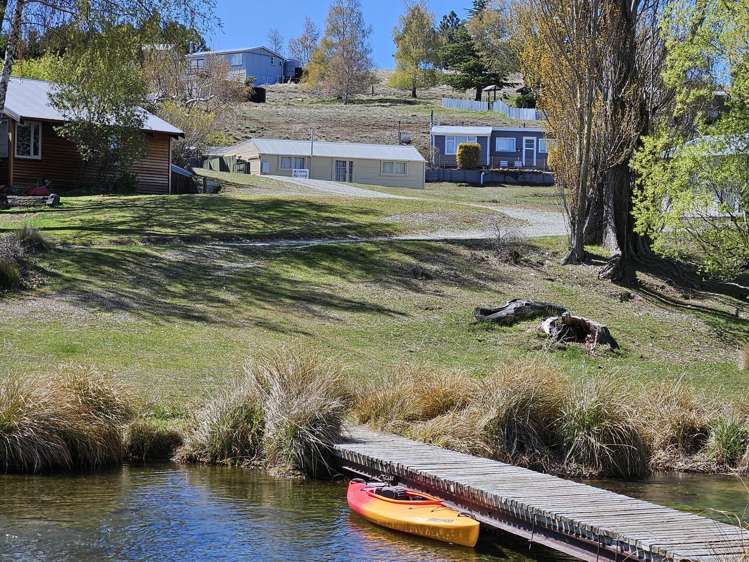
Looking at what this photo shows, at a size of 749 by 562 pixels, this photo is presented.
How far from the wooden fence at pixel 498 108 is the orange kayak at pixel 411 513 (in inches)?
3618

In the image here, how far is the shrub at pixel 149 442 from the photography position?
553 inches

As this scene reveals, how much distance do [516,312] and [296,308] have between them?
198 inches

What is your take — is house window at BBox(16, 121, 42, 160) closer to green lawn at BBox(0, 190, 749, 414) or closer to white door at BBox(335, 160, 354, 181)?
green lawn at BBox(0, 190, 749, 414)

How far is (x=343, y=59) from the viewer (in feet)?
398

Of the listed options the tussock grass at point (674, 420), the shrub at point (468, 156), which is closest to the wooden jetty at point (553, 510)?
the tussock grass at point (674, 420)

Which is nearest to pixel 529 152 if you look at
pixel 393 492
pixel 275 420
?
pixel 275 420

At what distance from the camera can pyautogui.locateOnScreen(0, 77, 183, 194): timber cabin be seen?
4116 centimetres

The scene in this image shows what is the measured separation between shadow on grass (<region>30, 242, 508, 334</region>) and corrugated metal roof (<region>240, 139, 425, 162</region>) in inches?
1549

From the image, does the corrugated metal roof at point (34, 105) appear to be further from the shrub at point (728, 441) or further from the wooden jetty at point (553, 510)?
the shrub at point (728, 441)

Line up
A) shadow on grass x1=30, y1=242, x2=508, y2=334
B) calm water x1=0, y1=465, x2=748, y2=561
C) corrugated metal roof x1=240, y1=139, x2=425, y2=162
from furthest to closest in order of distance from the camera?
corrugated metal roof x1=240, y1=139, x2=425, y2=162 < shadow on grass x1=30, y1=242, x2=508, y2=334 < calm water x1=0, y1=465, x2=748, y2=561

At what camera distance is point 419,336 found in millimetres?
22859

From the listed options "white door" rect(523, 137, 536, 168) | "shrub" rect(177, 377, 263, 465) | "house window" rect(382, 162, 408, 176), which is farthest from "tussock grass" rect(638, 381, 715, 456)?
"white door" rect(523, 137, 536, 168)

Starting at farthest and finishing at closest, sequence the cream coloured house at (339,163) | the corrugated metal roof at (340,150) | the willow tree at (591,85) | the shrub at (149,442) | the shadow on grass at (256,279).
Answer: the corrugated metal roof at (340,150) → the cream coloured house at (339,163) → the willow tree at (591,85) → the shadow on grass at (256,279) → the shrub at (149,442)

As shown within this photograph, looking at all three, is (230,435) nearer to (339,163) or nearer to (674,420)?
(674,420)
